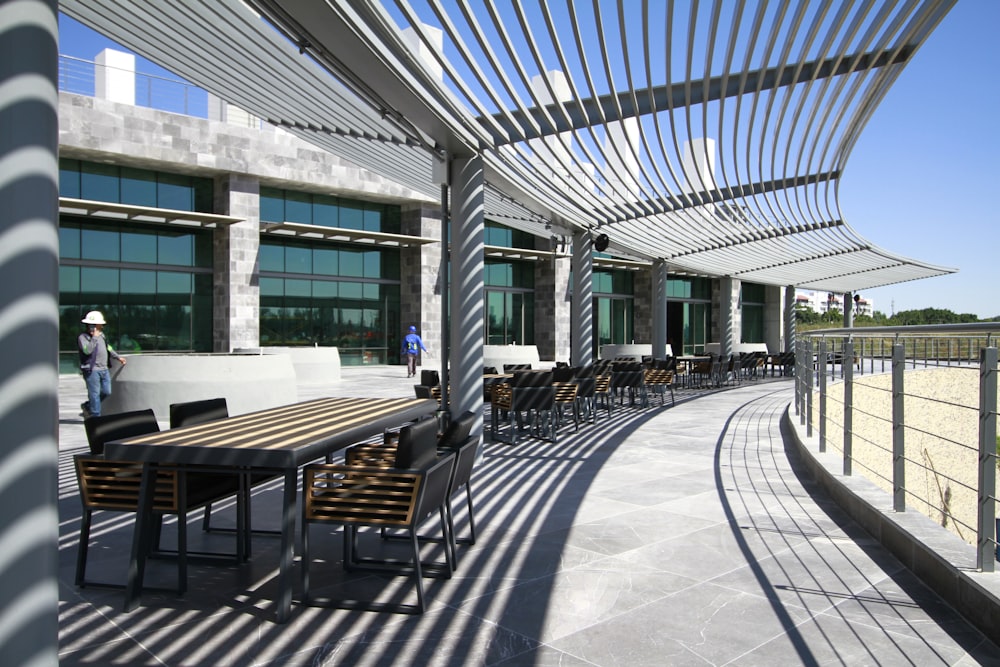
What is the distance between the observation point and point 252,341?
20.5m

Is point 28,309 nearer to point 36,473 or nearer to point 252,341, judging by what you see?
point 36,473

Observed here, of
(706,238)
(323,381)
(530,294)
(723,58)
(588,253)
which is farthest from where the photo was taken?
(530,294)

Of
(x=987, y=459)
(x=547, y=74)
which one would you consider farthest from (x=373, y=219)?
(x=987, y=459)

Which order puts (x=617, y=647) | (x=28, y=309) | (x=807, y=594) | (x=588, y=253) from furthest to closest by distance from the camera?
(x=588, y=253) → (x=807, y=594) → (x=617, y=647) → (x=28, y=309)

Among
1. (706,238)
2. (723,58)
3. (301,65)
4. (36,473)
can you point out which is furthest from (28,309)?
(706,238)

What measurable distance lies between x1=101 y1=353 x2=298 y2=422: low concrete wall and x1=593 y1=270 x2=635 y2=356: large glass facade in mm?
22189

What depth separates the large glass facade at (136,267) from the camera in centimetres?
1912

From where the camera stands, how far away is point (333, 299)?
2395 centimetres

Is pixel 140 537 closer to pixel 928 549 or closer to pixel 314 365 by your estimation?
pixel 928 549

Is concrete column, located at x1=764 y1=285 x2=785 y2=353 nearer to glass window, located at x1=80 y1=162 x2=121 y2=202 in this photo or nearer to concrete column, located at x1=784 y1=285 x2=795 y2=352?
concrete column, located at x1=784 y1=285 x2=795 y2=352

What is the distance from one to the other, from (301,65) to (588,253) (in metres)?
7.94

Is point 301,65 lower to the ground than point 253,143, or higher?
lower

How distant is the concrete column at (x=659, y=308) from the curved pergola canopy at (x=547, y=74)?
6.23 meters

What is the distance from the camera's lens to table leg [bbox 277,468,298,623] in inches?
128
